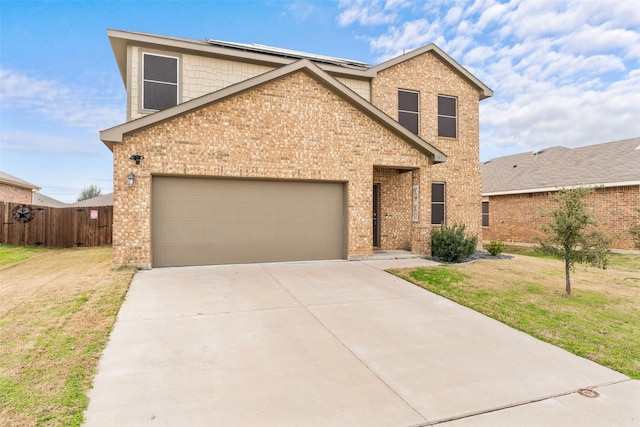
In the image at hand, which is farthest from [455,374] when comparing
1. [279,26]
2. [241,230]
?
[279,26]

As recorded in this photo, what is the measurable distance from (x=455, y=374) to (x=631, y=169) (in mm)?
16761

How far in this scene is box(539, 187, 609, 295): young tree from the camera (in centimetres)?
656

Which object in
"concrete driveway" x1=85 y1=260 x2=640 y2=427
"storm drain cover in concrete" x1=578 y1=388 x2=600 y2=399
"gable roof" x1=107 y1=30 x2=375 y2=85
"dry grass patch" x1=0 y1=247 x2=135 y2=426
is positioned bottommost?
"storm drain cover in concrete" x1=578 y1=388 x2=600 y2=399

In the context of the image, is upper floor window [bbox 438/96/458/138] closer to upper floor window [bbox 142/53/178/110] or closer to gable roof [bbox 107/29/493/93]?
gable roof [bbox 107/29/493/93]

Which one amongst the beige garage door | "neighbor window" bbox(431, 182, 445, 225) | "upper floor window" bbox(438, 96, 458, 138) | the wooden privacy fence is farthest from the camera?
the wooden privacy fence

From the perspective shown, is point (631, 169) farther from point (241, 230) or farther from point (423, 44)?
point (241, 230)

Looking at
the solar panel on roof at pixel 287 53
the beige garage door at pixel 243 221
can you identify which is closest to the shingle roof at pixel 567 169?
the solar panel on roof at pixel 287 53

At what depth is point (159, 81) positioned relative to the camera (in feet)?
35.1

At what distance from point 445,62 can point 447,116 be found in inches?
84.6

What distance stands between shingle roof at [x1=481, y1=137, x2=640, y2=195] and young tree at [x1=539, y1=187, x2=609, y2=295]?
9396mm

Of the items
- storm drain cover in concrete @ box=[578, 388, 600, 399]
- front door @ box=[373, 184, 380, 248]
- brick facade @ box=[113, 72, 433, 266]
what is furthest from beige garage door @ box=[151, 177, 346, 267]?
storm drain cover in concrete @ box=[578, 388, 600, 399]

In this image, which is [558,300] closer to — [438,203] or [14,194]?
[438,203]

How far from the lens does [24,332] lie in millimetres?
4488

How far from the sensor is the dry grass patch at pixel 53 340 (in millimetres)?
2859
